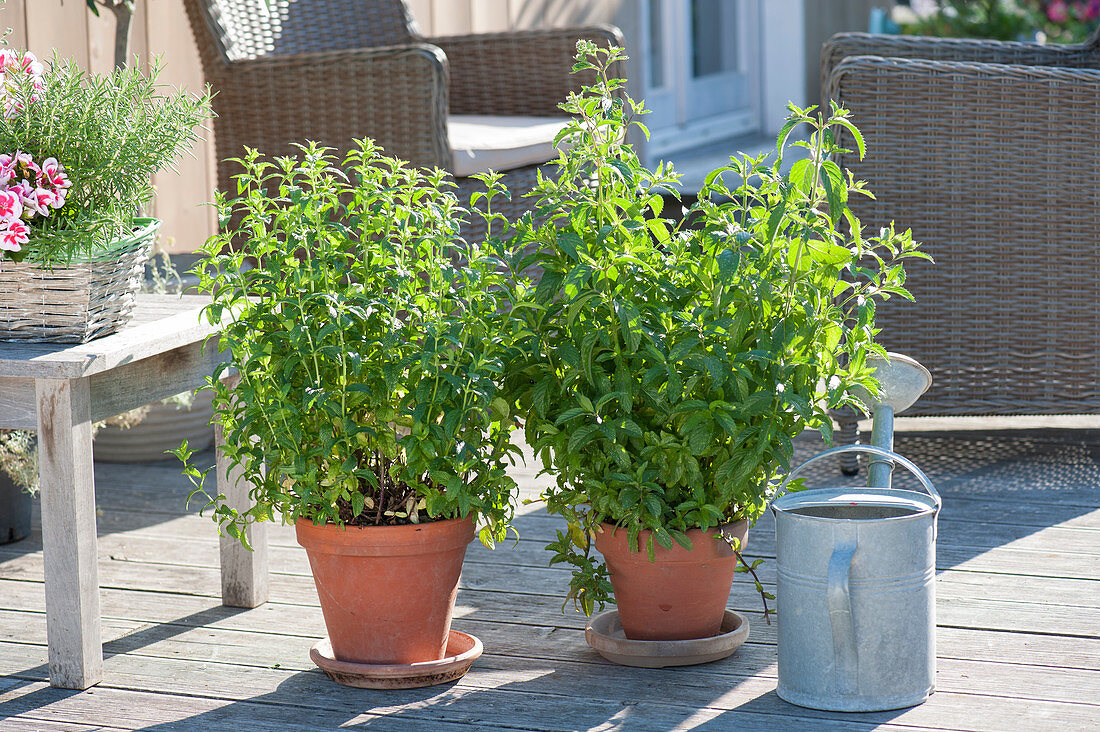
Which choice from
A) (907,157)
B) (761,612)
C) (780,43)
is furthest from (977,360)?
(780,43)

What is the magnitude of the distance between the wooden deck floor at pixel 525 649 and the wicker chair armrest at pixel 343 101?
0.88 meters

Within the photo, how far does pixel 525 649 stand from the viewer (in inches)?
70.9

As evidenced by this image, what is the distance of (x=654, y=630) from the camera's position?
67.4 inches

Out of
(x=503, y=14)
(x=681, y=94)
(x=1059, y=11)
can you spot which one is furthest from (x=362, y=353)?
(x=1059, y=11)

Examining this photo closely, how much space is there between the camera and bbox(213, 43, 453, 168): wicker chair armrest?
2.76 m

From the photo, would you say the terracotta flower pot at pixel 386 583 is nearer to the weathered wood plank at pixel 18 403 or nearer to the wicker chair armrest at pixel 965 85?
the weathered wood plank at pixel 18 403

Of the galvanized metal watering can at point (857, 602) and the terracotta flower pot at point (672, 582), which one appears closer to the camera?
the galvanized metal watering can at point (857, 602)

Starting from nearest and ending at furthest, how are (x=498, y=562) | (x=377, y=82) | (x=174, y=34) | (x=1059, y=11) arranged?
(x=498, y=562) < (x=377, y=82) < (x=174, y=34) < (x=1059, y=11)

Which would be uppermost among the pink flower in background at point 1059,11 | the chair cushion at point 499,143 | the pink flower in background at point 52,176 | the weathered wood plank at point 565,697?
the pink flower in background at point 1059,11

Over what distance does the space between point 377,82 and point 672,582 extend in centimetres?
153

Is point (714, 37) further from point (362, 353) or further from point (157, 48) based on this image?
point (362, 353)

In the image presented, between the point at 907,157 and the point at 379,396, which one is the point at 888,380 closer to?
the point at 379,396

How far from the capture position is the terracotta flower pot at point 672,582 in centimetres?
167

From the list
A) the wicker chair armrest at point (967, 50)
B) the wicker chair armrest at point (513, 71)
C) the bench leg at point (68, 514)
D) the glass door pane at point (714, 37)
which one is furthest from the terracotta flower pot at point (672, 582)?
the glass door pane at point (714, 37)
